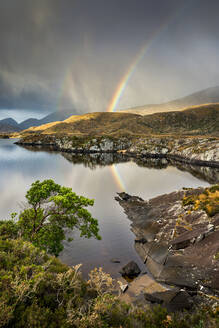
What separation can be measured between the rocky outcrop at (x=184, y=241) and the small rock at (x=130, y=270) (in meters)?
2.29

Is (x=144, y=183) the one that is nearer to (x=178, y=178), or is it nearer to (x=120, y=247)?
(x=178, y=178)

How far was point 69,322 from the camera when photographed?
12.0m

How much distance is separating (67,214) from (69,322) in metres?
12.8

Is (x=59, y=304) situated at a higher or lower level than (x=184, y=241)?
higher

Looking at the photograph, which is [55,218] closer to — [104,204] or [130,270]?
[130,270]

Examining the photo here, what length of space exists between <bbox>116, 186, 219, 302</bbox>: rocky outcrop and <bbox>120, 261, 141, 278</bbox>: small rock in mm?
2294

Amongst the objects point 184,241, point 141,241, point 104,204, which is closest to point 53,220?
point 141,241

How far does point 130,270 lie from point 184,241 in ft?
32.4

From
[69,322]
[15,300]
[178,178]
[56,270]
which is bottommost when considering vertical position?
[178,178]

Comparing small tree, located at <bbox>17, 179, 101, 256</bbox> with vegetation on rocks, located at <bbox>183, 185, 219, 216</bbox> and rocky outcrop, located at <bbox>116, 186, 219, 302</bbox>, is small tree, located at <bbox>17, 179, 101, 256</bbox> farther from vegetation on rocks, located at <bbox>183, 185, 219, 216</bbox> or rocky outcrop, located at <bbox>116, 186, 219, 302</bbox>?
vegetation on rocks, located at <bbox>183, 185, 219, 216</bbox>

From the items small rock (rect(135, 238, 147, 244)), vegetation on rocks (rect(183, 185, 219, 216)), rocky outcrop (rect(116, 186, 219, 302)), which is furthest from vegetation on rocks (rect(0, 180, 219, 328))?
vegetation on rocks (rect(183, 185, 219, 216))

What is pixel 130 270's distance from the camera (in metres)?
26.6

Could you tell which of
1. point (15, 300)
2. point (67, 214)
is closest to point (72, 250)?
point (67, 214)

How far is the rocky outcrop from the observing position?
75.2 feet
